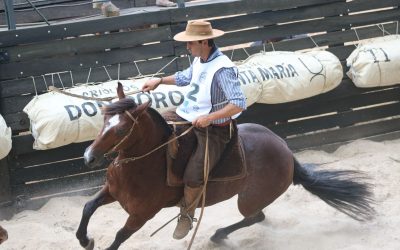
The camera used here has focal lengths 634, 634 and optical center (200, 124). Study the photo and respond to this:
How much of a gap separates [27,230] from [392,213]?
354 centimetres

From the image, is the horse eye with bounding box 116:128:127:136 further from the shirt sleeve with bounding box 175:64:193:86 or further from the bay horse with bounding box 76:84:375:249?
the shirt sleeve with bounding box 175:64:193:86

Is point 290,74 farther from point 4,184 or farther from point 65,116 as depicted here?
point 4,184

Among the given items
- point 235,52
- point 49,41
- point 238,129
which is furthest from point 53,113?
point 235,52

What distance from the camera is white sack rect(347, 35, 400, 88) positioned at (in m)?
7.92

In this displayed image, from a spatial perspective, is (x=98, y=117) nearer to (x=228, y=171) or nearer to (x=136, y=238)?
(x=136, y=238)

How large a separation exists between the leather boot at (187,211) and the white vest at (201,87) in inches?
23.7

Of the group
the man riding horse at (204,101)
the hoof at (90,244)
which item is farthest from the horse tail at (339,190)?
the hoof at (90,244)

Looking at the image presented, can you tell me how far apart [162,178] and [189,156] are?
0.28 meters

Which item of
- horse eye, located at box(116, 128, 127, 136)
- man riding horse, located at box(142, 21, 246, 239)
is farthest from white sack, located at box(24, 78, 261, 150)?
horse eye, located at box(116, 128, 127, 136)

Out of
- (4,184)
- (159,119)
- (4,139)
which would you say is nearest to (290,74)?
(159,119)

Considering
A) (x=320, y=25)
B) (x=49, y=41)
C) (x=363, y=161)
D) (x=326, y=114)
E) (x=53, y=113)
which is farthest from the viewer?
(x=326, y=114)

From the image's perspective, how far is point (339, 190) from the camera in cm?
595

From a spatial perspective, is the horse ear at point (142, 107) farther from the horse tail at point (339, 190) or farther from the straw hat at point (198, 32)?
the horse tail at point (339, 190)

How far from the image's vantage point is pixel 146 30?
7.30 metres
